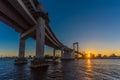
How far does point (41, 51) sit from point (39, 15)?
1290 cm

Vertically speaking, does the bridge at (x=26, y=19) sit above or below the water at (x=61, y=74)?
above

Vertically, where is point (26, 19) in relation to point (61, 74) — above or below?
above

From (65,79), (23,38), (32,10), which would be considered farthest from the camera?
(23,38)

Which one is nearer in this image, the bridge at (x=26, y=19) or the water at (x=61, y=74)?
the water at (x=61, y=74)

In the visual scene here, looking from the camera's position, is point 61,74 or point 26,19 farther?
point 26,19

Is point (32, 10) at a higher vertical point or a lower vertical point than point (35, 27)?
higher

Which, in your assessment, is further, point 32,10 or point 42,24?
point 42,24

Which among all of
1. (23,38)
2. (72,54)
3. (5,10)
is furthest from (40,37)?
(72,54)

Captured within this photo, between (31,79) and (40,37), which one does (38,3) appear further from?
(31,79)

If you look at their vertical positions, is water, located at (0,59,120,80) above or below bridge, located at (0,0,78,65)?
below

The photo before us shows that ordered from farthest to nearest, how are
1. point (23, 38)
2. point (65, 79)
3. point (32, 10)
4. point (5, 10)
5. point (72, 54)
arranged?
point (72, 54), point (23, 38), point (32, 10), point (5, 10), point (65, 79)

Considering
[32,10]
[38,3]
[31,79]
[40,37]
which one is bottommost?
[31,79]

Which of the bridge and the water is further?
the bridge

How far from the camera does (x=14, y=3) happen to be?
1505 inches
